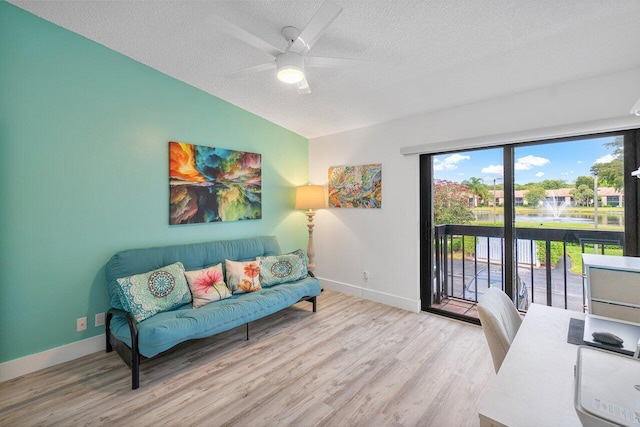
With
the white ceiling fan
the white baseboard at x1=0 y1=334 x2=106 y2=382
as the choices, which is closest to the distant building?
the white ceiling fan

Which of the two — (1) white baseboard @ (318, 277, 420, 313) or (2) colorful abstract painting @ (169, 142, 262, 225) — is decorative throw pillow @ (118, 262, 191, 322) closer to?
(2) colorful abstract painting @ (169, 142, 262, 225)

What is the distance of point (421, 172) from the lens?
3.36 m

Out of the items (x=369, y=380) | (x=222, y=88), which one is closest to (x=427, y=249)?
(x=369, y=380)

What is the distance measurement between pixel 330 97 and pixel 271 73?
0.70 meters

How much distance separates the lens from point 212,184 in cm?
328

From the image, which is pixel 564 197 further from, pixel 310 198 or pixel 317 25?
pixel 310 198

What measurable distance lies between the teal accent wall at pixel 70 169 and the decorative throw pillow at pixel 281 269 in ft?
2.97

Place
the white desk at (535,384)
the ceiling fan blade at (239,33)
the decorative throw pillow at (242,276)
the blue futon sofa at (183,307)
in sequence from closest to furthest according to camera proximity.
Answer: the white desk at (535,384)
the ceiling fan blade at (239,33)
the blue futon sofa at (183,307)
the decorative throw pillow at (242,276)

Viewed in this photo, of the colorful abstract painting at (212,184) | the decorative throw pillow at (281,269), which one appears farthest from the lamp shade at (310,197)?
the decorative throw pillow at (281,269)

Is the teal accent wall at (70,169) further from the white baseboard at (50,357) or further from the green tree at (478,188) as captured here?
the green tree at (478,188)

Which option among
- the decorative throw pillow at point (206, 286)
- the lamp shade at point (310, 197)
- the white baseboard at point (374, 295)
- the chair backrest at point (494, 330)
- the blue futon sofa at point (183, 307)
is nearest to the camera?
the chair backrest at point (494, 330)

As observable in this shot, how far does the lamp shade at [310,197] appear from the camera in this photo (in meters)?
3.96

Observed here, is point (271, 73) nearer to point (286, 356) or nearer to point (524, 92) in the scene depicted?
point (524, 92)

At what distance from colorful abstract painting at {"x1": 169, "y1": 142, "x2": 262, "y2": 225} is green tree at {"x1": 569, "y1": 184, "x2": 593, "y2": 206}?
3.36 metres
